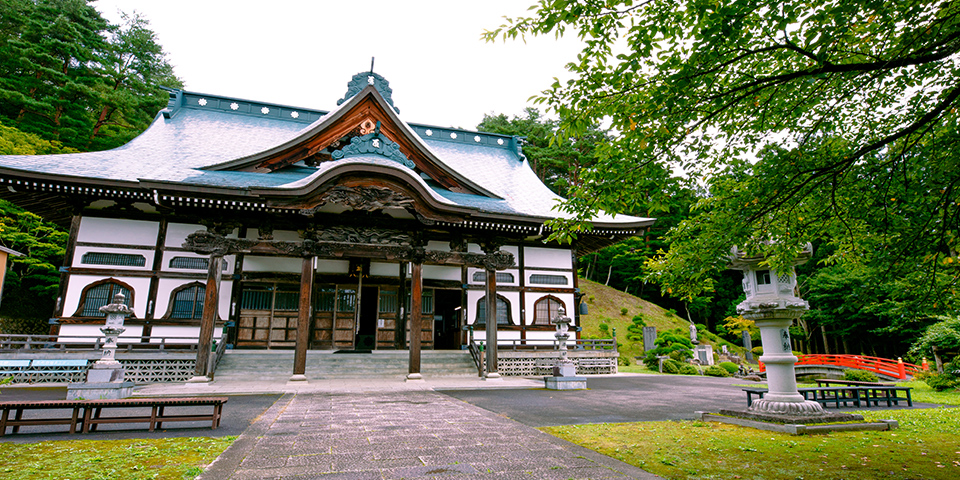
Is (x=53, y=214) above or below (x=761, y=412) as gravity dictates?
above

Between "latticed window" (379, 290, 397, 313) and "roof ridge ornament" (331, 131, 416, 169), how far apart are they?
463 centimetres

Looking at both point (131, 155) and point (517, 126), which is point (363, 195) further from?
point (517, 126)

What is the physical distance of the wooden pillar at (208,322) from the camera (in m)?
11.1

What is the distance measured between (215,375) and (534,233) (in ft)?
33.3

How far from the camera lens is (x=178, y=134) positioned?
1702 centimetres

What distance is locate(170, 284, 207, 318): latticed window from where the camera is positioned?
42.5 feet

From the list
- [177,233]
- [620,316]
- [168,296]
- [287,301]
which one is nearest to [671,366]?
[620,316]

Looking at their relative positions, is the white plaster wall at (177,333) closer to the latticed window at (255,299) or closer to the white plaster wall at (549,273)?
the latticed window at (255,299)

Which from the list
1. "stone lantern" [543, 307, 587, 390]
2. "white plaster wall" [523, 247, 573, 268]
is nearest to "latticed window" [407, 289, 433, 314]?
"white plaster wall" [523, 247, 573, 268]

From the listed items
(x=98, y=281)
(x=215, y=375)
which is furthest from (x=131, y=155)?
Answer: (x=215, y=375)

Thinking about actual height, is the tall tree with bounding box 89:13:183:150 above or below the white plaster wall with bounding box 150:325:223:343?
above

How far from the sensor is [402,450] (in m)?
4.47

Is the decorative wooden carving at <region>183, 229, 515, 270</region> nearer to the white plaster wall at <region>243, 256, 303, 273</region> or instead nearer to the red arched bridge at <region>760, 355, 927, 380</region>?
the white plaster wall at <region>243, 256, 303, 273</region>

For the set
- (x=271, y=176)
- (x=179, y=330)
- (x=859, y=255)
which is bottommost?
(x=179, y=330)
